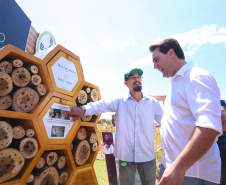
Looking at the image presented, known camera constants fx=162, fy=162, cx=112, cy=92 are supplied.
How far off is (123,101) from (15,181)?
1.80m

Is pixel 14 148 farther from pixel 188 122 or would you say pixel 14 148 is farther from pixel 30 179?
pixel 188 122

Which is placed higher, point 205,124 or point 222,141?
point 205,124

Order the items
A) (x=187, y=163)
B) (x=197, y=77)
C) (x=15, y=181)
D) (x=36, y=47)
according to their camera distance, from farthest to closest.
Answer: (x=36, y=47), (x=15, y=181), (x=197, y=77), (x=187, y=163)

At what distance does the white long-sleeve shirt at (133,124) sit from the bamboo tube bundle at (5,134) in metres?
1.03

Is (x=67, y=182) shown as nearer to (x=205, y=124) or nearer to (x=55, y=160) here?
(x=55, y=160)

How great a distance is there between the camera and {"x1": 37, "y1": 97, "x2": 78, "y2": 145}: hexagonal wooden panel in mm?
2070

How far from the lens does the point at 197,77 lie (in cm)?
118

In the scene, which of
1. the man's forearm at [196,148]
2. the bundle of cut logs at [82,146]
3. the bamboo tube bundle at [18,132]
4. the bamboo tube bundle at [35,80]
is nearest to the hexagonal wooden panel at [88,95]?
the bundle of cut logs at [82,146]

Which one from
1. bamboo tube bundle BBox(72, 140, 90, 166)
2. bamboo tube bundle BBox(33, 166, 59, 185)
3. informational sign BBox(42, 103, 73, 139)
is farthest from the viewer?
bamboo tube bundle BBox(72, 140, 90, 166)

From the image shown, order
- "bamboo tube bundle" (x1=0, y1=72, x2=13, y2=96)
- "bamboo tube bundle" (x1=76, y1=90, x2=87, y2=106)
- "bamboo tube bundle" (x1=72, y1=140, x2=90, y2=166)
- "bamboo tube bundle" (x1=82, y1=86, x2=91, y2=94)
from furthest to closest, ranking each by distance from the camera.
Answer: "bamboo tube bundle" (x1=82, y1=86, x2=91, y2=94)
"bamboo tube bundle" (x1=76, y1=90, x2=87, y2=106)
"bamboo tube bundle" (x1=72, y1=140, x2=90, y2=166)
"bamboo tube bundle" (x1=0, y1=72, x2=13, y2=96)

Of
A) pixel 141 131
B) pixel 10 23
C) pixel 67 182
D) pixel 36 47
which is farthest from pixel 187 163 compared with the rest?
pixel 36 47

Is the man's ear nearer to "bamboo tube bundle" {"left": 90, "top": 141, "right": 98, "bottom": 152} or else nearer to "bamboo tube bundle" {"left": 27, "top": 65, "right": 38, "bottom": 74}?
"bamboo tube bundle" {"left": 27, "top": 65, "right": 38, "bottom": 74}

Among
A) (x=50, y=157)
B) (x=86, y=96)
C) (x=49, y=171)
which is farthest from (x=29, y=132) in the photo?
(x=86, y=96)

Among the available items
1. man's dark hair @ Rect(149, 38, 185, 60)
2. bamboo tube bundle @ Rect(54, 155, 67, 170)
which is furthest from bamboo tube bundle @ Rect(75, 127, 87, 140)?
man's dark hair @ Rect(149, 38, 185, 60)
